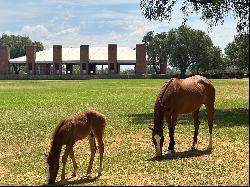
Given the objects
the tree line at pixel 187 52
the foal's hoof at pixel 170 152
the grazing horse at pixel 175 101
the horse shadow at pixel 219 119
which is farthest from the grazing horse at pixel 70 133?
the tree line at pixel 187 52

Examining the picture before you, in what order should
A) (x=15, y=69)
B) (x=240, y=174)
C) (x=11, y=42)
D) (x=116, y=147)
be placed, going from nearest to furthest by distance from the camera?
(x=240, y=174)
(x=116, y=147)
(x=15, y=69)
(x=11, y=42)

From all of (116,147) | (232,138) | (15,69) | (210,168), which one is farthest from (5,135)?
(15,69)

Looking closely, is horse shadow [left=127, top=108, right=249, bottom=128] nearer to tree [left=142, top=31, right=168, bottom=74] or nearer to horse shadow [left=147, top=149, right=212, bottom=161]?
horse shadow [left=147, top=149, right=212, bottom=161]

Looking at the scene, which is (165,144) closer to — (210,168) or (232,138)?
(232,138)

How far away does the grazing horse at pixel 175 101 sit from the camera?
12.6 metres

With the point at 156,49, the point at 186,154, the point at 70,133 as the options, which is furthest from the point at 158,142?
the point at 156,49

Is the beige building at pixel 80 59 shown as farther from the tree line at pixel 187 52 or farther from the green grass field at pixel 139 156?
the green grass field at pixel 139 156

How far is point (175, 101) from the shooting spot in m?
13.4

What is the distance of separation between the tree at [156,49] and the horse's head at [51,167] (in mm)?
134203

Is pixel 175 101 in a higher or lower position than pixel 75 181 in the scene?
higher

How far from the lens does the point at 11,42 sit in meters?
192

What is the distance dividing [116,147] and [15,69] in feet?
423

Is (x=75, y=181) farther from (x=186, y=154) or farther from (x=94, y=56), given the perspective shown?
(x=94, y=56)

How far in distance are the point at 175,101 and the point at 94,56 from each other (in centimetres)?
10455
